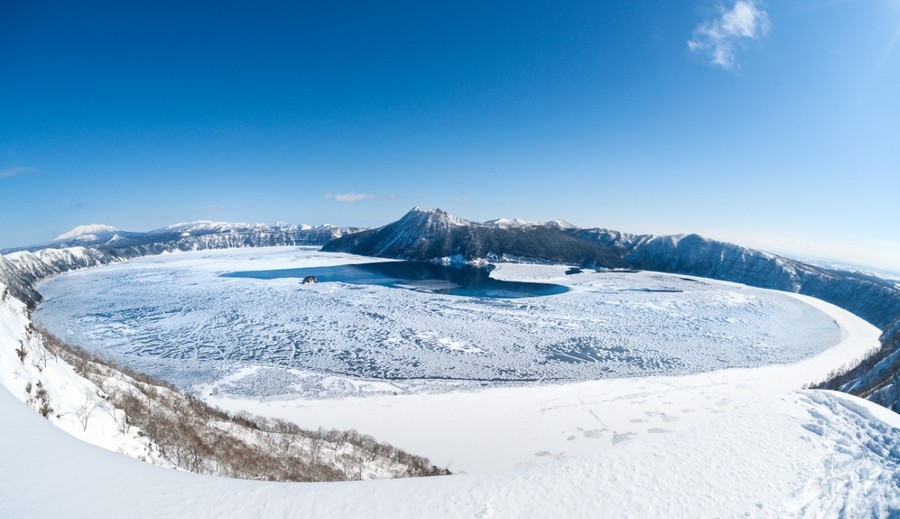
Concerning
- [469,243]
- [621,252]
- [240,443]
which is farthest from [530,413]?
[621,252]

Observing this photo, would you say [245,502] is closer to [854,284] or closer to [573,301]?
[573,301]

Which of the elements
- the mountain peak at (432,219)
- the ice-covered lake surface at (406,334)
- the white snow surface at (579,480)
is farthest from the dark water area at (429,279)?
the white snow surface at (579,480)

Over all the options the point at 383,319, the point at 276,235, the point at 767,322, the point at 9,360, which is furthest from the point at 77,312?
the point at 276,235

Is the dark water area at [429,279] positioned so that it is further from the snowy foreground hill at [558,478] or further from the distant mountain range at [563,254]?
the snowy foreground hill at [558,478]

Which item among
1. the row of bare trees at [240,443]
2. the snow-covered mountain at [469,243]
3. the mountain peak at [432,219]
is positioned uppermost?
the mountain peak at [432,219]

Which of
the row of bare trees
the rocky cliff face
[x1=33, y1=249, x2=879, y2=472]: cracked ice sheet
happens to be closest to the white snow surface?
the row of bare trees

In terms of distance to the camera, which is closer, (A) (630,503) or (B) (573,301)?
(A) (630,503)

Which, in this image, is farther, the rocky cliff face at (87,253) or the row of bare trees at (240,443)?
the rocky cliff face at (87,253)
